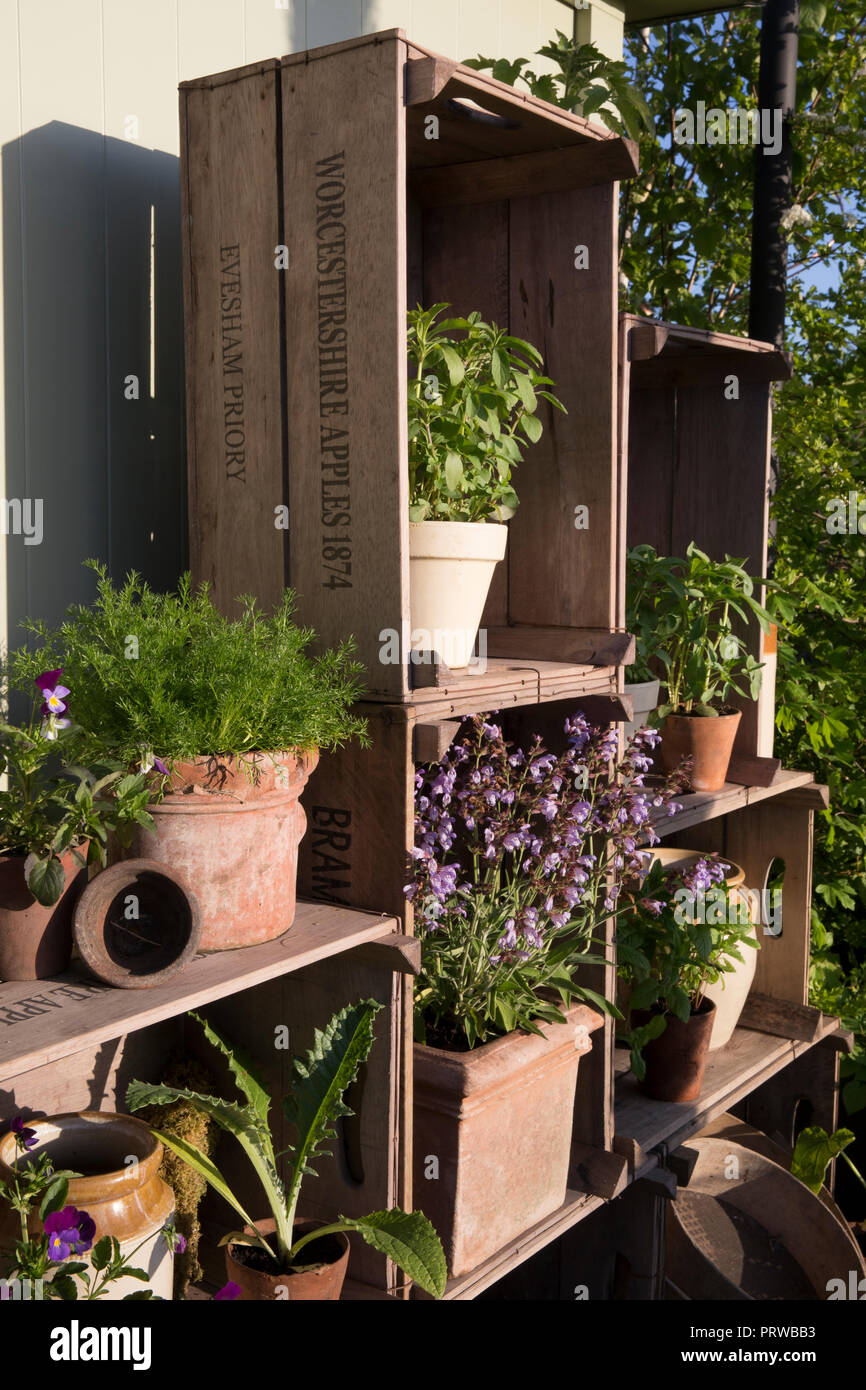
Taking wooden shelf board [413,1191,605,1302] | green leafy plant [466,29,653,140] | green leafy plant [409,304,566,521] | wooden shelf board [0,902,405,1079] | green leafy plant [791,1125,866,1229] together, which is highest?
green leafy plant [466,29,653,140]

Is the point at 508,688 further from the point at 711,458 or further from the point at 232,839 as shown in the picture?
the point at 711,458

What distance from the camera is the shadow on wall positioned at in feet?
6.12

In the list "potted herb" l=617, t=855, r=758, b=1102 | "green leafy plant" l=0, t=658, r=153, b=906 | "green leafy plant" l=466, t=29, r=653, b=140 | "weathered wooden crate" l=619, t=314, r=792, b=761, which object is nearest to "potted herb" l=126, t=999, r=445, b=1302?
"green leafy plant" l=0, t=658, r=153, b=906

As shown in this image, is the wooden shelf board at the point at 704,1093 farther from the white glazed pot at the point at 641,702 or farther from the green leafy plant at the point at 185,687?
the green leafy plant at the point at 185,687

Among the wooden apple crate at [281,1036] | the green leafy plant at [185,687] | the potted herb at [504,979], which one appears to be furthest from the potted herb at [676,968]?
the green leafy plant at [185,687]

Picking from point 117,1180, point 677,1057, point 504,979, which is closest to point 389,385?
point 504,979

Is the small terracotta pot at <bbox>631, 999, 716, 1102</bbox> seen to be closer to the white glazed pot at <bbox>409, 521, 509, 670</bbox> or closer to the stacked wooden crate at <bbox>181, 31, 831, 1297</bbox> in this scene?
the stacked wooden crate at <bbox>181, 31, 831, 1297</bbox>

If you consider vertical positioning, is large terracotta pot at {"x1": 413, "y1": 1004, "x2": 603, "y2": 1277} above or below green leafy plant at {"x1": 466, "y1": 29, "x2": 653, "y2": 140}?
below

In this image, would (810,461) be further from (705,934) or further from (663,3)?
(705,934)

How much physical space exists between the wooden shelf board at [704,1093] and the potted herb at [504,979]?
0.33 m

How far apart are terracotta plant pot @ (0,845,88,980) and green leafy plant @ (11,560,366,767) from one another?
178 mm

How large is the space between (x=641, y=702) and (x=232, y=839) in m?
1.16

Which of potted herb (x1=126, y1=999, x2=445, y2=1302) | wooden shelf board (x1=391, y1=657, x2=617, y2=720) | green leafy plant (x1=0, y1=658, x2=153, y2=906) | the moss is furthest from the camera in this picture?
the moss

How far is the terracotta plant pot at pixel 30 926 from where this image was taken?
1521 mm
